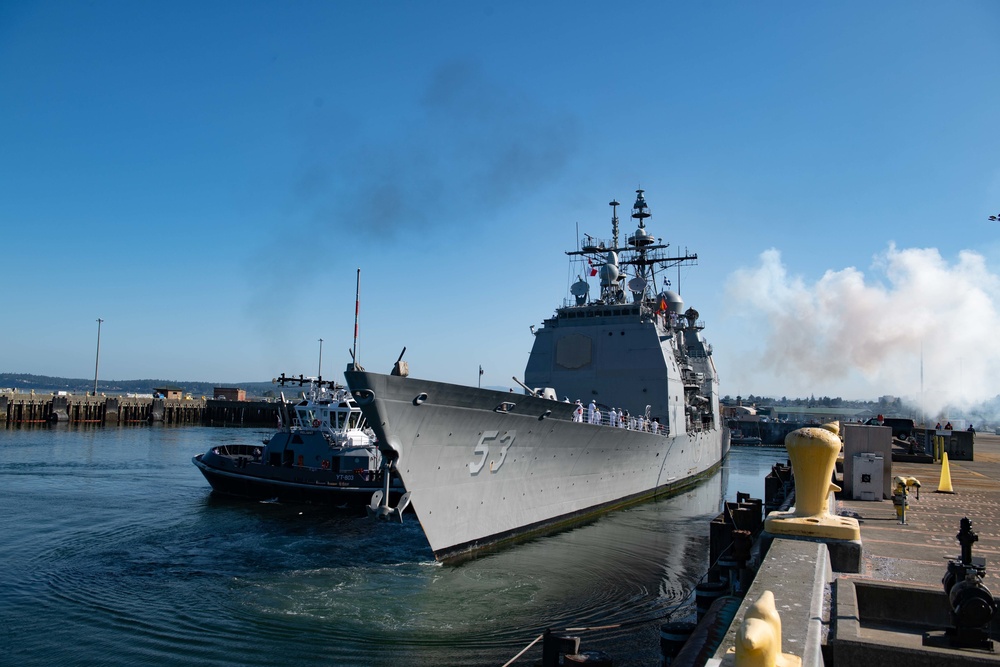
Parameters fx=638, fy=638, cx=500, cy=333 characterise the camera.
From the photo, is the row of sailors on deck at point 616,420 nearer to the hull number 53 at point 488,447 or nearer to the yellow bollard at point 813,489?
the hull number 53 at point 488,447

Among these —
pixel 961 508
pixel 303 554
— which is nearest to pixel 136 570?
pixel 303 554

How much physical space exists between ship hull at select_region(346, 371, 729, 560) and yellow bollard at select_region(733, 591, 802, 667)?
6791 millimetres

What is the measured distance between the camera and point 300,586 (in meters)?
10.1

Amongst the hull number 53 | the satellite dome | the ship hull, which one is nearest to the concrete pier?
the ship hull

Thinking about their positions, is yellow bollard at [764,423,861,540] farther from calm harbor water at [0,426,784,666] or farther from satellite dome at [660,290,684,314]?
satellite dome at [660,290,684,314]

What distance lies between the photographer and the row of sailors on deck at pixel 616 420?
44.4 feet

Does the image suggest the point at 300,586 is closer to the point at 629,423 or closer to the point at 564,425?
the point at 564,425

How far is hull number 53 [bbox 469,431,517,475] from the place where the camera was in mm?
10970

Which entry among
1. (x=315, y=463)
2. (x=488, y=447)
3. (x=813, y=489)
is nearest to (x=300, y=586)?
(x=488, y=447)

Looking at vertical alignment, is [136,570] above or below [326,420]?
below

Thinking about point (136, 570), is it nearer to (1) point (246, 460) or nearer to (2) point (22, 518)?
(2) point (22, 518)

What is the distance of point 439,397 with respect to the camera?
9.83 metres

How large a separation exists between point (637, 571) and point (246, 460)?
46.0 feet

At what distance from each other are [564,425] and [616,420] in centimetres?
387
